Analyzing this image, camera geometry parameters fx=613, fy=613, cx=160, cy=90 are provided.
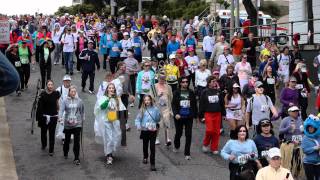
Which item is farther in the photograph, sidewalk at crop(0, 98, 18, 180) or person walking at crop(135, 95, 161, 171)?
person walking at crop(135, 95, 161, 171)

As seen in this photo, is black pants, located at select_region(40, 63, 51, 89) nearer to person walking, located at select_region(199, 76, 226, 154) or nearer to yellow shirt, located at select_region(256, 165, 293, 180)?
person walking, located at select_region(199, 76, 226, 154)

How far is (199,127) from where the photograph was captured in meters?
15.6

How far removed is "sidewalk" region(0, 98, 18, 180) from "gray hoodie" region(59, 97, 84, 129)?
1305 mm

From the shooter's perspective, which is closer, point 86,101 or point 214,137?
point 214,137

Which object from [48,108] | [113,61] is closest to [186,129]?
[48,108]

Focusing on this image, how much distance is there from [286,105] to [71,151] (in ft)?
15.7

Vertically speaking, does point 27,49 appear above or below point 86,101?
above

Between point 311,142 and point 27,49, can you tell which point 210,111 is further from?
Answer: point 27,49

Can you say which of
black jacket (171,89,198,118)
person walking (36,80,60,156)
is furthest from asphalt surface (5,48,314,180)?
black jacket (171,89,198,118)

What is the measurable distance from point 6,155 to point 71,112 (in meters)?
1.84

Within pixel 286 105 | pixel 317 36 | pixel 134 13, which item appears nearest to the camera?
pixel 286 105

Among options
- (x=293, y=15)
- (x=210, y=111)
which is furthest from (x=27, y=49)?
(x=293, y=15)

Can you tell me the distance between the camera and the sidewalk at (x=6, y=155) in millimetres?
11006

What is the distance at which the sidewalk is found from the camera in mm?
11006
